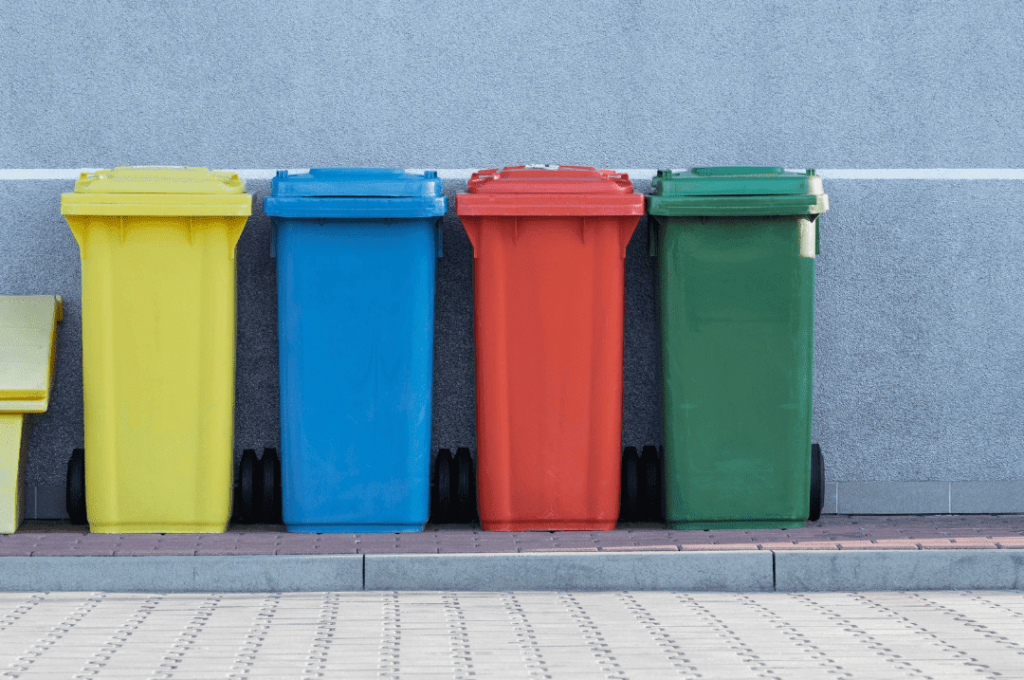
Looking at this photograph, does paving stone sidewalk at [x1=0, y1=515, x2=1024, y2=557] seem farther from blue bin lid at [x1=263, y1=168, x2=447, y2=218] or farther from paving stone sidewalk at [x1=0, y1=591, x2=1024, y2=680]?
blue bin lid at [x1=263, y1=168, x2=447, y2=218]

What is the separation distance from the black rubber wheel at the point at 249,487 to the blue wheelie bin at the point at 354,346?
1.00ft

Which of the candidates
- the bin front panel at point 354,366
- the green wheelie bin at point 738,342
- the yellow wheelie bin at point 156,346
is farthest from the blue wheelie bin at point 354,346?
the green wheelie bin at point 738,342

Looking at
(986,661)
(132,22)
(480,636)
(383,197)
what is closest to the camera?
(986,661)

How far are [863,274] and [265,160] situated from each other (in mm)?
3021

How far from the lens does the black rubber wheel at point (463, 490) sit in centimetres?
546

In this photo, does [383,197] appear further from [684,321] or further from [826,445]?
[826,445]

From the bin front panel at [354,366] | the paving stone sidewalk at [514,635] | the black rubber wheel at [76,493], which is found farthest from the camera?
the black rubber wheel at [76,493]

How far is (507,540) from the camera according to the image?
4984 millimetres

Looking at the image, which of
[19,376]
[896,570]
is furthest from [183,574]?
[896,570]

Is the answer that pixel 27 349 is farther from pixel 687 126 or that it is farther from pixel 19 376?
pixel 687 126

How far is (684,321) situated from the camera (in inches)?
206

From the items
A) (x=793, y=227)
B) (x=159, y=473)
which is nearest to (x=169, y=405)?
(x=159, y=473)

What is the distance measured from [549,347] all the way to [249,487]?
1517mm

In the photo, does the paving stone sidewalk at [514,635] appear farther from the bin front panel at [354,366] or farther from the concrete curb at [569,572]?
the bin front panel at [354,366]
